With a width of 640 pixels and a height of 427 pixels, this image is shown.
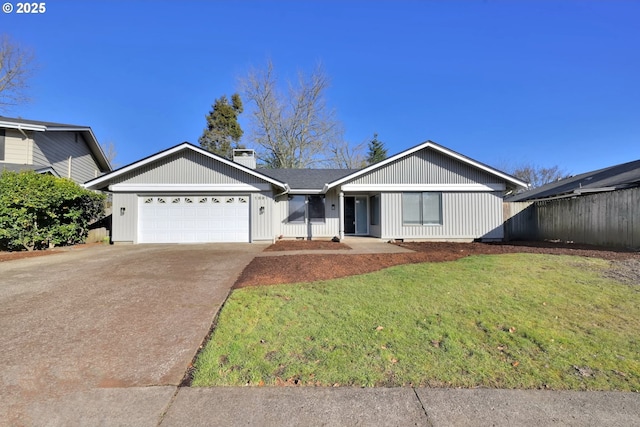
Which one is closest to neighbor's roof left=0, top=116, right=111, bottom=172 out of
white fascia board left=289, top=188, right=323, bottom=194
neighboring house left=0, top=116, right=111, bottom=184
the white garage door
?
neighboring house left=0, top=116, right=111, bottom=184

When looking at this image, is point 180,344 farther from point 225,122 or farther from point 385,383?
point 225,122

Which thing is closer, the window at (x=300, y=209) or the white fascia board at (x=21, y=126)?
the white fascia board at (x=21, y=126)

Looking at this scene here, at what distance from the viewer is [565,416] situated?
7.54 feet

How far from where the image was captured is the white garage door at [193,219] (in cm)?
1295

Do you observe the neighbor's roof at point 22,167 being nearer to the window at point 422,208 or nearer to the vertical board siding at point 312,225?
the vertical board siding at point 312,225

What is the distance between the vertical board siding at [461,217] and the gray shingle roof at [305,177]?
10.1 feet

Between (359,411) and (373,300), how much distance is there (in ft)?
8.18

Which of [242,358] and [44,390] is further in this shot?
[242,358]

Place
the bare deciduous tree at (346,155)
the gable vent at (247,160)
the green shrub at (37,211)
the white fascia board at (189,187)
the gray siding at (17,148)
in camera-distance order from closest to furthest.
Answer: the green shrub at (37,211), the white fascia board at (189,187), the gray siding at (17,148), the gable vent at (247,160), the bare deciduous tree at (346,155)

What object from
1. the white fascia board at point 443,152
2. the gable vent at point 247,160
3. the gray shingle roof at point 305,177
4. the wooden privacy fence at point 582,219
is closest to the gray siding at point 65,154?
the gable vent at point 247,160

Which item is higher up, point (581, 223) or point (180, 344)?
point (581, 223)

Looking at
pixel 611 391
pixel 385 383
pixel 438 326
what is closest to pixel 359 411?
pixel 385 383

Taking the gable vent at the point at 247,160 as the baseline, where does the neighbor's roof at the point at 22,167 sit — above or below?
below

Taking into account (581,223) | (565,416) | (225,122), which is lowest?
(565,416)
